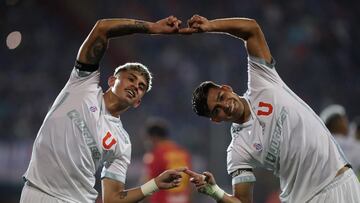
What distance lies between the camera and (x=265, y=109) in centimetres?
519

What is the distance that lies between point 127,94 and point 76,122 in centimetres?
46

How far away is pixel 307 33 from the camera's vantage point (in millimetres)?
14227

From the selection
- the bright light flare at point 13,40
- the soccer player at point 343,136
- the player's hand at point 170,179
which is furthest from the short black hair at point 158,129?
the bright light flare at point 13,40

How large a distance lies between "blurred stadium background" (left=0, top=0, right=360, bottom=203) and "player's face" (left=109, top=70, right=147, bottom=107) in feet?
19.7

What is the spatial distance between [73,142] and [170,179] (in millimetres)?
745

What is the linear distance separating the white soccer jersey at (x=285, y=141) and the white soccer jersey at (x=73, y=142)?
1004 mm

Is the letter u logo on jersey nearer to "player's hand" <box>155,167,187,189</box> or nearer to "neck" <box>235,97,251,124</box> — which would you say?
"player's hand" <box>155,167,187,189</box>

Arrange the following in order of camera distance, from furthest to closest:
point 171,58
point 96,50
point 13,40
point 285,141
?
1. point 171,58
2. point 13,40
3. point 96,50
4. point 285,141

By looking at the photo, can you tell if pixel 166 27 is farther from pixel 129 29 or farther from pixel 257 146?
pixel 257 146

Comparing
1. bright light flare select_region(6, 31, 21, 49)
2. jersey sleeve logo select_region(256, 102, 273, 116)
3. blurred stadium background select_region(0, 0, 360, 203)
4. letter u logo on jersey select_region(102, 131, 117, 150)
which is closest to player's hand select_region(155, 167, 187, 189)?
letter u logo on jersey select_region(102, 131, 117, 150)

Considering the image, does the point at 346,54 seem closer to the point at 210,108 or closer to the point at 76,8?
the point at 76,8

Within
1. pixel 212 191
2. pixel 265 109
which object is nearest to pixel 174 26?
pixel 265 109

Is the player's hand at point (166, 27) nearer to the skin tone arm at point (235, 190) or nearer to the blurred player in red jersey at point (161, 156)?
the skin tone arm at point (235, 190)

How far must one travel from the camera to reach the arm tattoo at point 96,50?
5.18 metres
